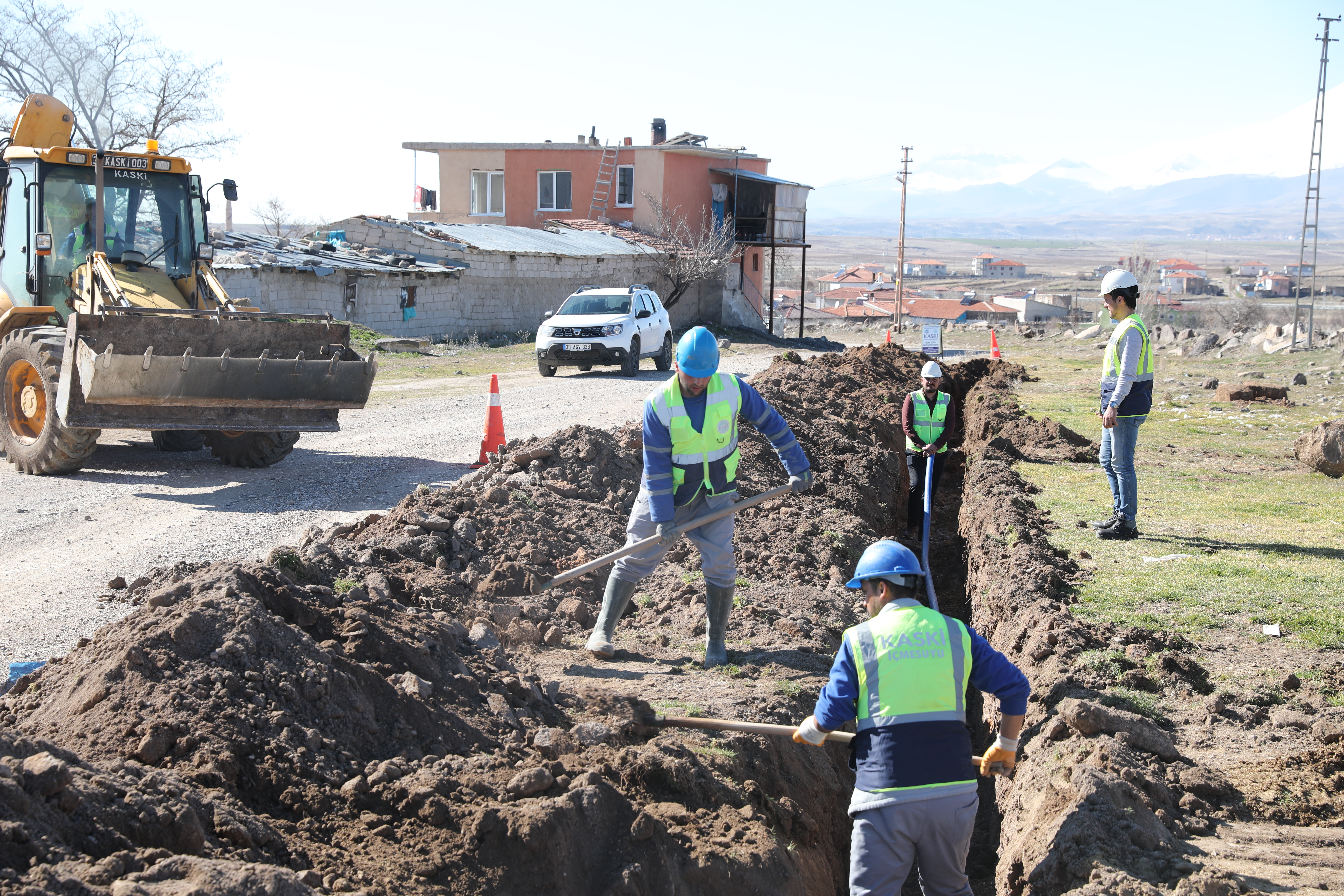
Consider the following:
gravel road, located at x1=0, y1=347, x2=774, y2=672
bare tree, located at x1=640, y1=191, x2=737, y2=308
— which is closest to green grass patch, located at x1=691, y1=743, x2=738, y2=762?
gravel road, located at x1=0, y1=347, x2=774, y2=672

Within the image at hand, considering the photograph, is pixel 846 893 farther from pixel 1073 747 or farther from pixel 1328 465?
pixel 1328 465

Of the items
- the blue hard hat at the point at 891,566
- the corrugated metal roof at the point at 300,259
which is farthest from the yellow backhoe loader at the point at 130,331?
the corrugated metal roof at the point at 300,259

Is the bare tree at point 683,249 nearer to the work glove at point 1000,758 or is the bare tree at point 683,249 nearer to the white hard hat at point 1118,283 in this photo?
the white hard hat at point 1118,283

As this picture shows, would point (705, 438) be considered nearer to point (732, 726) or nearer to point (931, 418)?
point (732, 726)

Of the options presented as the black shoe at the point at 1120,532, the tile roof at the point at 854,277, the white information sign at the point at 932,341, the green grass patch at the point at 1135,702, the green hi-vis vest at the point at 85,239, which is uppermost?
the tile roof at the point at 854,277

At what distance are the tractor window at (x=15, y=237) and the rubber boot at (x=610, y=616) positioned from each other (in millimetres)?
8782

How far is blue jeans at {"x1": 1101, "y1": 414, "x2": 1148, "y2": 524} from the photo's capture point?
8.55 metres

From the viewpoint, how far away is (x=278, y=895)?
302cm

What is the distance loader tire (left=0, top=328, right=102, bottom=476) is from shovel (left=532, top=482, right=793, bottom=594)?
6205 mm

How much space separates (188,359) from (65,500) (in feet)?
5.29

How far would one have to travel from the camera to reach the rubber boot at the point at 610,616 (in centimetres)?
627

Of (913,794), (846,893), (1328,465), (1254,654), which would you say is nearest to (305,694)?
(913,794)

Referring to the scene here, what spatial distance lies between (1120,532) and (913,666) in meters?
5.83

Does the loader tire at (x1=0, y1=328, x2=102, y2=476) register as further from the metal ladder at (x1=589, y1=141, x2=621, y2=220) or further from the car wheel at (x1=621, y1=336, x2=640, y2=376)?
the metal ladder at (x1=589, y1=141, x2=621, y2=220)
